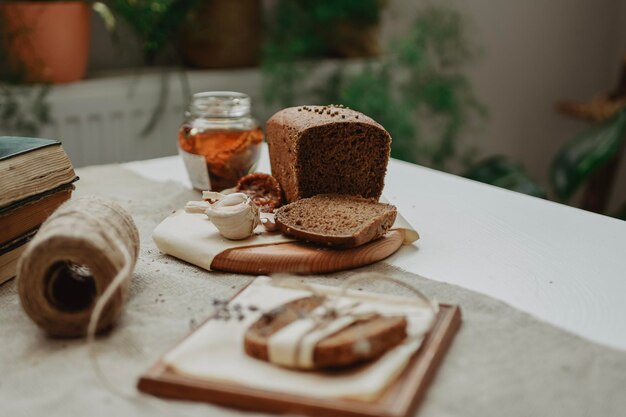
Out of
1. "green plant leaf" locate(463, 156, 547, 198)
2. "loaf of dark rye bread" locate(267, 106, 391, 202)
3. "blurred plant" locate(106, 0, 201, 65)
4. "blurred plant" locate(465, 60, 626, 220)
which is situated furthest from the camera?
"blurred plant" locate(106, 0, 201, 65)

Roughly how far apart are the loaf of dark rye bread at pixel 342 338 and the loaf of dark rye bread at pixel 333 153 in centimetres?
48

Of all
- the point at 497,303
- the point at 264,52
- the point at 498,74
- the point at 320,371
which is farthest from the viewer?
the point at 498,74

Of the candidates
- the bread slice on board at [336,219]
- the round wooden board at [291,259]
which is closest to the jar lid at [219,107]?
the bread slice on board at [336,219]

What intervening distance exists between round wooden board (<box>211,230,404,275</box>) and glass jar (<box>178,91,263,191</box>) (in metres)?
0.39

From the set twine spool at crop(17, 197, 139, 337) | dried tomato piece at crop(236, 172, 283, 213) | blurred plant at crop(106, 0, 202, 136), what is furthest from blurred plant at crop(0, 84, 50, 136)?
twine spool at crop(17, 197, 139, 337)

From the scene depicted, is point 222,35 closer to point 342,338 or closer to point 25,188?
point 25,188

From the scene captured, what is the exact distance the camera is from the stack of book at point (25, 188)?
1.05 m

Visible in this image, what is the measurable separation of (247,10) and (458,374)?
2.21 metres

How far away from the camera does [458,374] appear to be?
0.80m

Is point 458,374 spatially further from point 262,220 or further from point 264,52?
point 264,52

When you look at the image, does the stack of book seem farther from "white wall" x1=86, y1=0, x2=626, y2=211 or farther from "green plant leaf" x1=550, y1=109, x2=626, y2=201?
"white wall" x1=86, y1=0, x2=626, y2=211

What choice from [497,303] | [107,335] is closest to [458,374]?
[497,303]

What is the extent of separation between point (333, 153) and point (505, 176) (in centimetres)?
121

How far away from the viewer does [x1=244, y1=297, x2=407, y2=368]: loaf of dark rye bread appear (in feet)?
2.43
